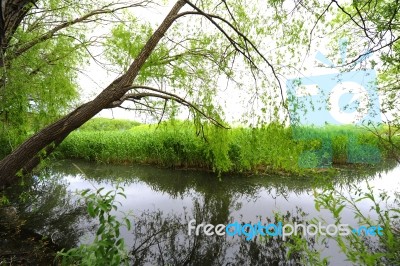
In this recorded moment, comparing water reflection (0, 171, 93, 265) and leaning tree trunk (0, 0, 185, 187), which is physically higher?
leaning tree trunk (0, 0, 185, 187)

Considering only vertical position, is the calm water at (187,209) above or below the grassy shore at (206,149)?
below

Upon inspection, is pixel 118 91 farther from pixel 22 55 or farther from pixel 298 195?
pixel 298 195

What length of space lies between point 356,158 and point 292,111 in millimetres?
8907

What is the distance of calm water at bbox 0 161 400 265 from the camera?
414cm

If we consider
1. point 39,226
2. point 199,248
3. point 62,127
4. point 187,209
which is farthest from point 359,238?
point 39,226

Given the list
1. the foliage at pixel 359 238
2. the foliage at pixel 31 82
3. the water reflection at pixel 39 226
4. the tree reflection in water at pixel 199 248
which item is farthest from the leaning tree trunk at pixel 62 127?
the foliage at pixel 359 238

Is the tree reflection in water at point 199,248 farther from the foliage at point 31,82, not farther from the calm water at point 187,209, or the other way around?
the foliage at point 31,82

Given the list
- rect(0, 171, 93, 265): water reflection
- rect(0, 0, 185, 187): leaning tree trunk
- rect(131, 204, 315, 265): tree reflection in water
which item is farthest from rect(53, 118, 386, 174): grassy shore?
rect(0, 0, 185, 187): leaning tree trunk

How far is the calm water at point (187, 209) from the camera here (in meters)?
4.14

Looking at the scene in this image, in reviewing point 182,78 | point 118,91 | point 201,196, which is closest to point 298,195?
point 201,196

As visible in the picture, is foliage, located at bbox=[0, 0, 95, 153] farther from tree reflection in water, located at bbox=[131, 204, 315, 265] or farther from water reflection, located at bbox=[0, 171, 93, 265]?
tree reflection in water, located at bbox=[131, 204, 315, 265]

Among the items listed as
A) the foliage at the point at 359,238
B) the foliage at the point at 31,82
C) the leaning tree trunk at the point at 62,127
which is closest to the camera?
the foliage at the point at 359,238

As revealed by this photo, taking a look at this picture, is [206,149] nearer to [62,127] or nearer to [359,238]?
[62,127]

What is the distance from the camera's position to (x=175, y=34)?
19.1 ft
